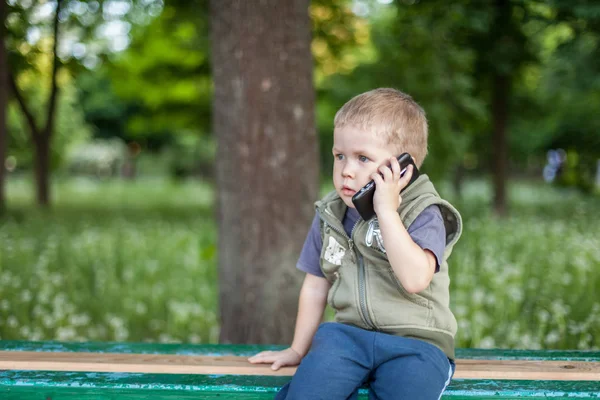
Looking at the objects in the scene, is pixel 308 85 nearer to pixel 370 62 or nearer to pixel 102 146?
pixel 370 62

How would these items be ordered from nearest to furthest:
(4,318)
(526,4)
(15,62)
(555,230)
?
1. (4,318)
2. (555,230)
3. (526,4)
4. (15,62)

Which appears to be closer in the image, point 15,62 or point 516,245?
point 516,245

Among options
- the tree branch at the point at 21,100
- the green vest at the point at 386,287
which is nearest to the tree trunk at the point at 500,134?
the tree branch at the point at 21,100

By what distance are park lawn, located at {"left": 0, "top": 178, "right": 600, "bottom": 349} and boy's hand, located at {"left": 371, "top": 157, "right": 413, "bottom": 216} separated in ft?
7.96

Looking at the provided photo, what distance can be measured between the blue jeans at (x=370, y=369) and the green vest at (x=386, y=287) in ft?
0.17

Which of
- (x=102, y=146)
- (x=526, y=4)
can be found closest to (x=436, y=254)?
(x=526, y=4)

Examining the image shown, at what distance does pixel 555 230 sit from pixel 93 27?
382 inches

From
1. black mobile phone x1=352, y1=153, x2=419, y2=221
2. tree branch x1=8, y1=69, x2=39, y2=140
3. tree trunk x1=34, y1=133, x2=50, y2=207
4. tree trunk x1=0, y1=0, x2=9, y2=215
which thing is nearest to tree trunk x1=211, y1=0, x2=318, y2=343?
black mobile phone x1=352, y1=153, x2=419, y2=221

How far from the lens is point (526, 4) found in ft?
30.8

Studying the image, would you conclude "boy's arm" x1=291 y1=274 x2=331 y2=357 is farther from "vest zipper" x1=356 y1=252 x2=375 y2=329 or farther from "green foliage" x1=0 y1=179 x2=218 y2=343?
"green foliage" x1=0 y1=179 x2=218 y2=343

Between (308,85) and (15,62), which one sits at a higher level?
(15,62)

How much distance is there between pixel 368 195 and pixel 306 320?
70 cm

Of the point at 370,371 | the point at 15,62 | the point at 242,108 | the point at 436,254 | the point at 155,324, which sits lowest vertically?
the point at 155,324

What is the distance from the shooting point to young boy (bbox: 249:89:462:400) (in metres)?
2.35
